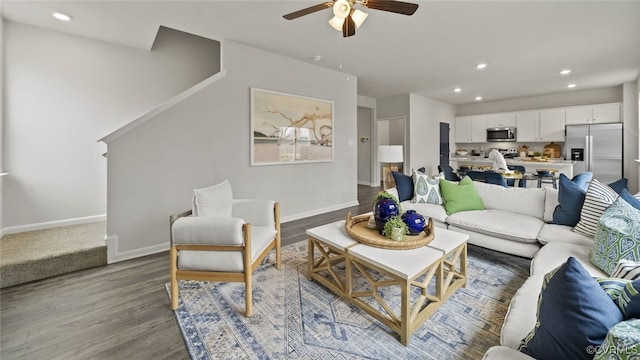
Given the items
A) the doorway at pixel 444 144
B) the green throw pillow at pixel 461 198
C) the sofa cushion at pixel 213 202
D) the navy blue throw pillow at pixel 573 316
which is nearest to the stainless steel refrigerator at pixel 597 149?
the doorway at pixel 444 144

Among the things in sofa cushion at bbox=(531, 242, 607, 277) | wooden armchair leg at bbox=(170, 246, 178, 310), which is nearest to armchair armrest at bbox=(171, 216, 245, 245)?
wooden armchair leg at bbox=(170, 246, 178, 310)

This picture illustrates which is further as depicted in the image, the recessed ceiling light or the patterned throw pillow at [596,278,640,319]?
the recessed ceiling light

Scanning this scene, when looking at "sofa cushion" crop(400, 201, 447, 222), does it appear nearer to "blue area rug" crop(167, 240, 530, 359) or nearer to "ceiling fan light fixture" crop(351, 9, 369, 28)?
"blue area rug" crop(167, 240, 530, 359)

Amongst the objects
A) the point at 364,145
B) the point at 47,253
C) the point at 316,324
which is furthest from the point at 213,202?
the point at 364,145

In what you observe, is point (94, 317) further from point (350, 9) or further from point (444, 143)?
point (444, 143)

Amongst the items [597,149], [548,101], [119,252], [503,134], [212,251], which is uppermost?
[548,101]

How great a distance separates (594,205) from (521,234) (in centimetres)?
54

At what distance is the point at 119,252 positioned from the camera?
2.80m

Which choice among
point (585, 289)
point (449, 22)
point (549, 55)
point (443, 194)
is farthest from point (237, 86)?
A: point (549, 55)

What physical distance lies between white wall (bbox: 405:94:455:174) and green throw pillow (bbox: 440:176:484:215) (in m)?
3.92

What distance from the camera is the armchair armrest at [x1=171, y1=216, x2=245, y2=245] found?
1803mm

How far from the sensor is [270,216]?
2.51 metres

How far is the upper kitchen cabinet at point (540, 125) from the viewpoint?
6625 millimetres

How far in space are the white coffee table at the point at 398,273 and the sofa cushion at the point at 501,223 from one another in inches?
24.0
